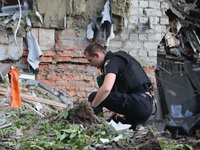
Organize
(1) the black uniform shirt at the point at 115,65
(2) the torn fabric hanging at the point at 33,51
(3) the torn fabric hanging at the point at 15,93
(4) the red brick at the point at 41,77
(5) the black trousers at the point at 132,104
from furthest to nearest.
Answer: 1. (4) the red brick at the point at 41,77
2. (2) the torn fabric hanging at the point at 33,51
3. (3) the torn fabric hanging at the point at 15,93
4. (5) the black trousers at the point at 132,104
5. (1) the black uniform shirt at the point at 115,65

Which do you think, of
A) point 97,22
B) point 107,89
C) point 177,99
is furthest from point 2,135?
point 177,99

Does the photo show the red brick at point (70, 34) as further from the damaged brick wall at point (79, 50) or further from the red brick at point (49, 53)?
the red brick at point (49, 53)

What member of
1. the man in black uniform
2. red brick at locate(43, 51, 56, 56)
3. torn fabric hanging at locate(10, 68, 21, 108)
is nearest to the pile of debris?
red brick at locate(43, 51, 56, 56)

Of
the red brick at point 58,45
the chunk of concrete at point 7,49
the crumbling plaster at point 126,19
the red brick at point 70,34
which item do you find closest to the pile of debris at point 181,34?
the crumbling plaster at point 126,19

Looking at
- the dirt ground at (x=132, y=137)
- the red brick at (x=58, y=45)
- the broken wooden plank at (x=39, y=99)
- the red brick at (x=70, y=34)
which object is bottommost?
the broken wooden plank at (x=39, y=99)

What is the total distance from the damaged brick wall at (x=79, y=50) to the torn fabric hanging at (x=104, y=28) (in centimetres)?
18

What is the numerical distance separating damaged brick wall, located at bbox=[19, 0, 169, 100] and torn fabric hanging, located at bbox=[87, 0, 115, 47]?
0.58 ft

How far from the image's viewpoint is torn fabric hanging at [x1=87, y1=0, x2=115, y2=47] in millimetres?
5297

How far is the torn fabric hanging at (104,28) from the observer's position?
17.4 feet

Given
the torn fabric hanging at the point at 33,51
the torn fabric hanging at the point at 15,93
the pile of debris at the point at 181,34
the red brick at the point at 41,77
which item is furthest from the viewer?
the pile of debris at the point at 181,34

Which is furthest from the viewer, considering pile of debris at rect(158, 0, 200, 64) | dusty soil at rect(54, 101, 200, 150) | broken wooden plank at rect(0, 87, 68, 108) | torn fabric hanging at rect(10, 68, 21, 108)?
pile of debris at rect(158, 0, 200, 64)

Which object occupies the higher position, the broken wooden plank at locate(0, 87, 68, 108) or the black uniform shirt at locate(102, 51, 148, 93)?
the black uniform shirt at locate(102, 51, 148, 93)

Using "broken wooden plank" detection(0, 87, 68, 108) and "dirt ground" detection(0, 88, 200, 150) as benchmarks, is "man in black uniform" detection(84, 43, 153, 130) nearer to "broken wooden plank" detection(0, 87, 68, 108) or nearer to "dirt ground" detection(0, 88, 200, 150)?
"dirt ground" detection(0, 88, 200, 150)

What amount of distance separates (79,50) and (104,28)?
64 cm
